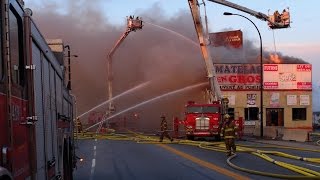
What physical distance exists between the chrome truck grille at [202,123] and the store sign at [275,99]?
30.8m

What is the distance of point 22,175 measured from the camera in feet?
13.9

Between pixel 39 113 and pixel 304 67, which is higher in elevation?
pixel 304 67

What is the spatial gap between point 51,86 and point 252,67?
55.8 meters

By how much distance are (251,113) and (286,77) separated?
5.67 metres

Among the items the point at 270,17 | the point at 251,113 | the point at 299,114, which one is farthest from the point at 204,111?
the point at 299,114

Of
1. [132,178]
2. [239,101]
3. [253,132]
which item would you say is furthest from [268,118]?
[132,178]

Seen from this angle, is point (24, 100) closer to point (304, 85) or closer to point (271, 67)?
point (271, 67)

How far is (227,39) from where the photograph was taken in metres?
75.6

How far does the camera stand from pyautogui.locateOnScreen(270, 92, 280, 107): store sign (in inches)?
2429

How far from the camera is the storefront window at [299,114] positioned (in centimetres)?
6220

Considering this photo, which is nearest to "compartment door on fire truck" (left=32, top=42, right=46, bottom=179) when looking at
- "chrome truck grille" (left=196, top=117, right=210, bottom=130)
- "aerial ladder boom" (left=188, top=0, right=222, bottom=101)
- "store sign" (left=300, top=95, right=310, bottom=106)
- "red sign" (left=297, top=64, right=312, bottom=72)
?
"aerial ladder boom" (left=188, top=0, right=222, bottom=101)

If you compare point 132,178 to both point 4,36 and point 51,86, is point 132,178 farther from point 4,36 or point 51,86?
point 4,36

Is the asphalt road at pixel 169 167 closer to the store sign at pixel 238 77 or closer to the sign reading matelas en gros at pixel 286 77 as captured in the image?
the store sign at pixel 238 77

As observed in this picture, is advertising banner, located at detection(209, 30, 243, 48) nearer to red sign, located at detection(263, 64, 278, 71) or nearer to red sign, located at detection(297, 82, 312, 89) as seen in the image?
red sign, located at detection(263, 64, 278, 71)
